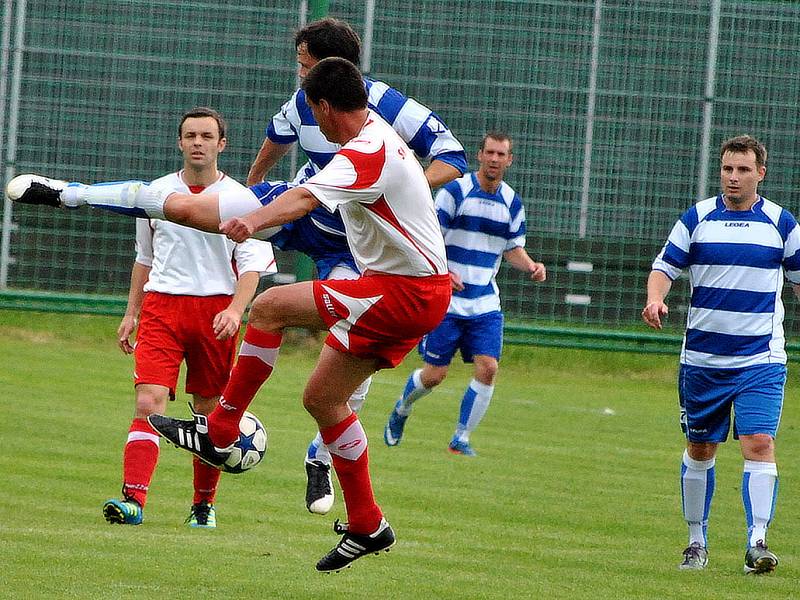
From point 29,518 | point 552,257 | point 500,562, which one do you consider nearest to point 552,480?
point 500,562

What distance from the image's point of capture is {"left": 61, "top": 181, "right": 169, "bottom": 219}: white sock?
544 cm

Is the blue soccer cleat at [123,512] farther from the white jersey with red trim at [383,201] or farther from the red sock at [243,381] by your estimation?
the white jersey with red trim at [383,201]

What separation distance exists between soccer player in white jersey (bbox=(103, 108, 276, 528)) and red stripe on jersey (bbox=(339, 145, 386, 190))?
6.43 feet

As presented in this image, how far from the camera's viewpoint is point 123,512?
23.0 ft

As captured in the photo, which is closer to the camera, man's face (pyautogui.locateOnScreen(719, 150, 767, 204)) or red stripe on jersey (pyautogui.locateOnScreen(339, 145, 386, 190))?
red stripe on jersey (pyautogui.locateOnScreen(339, 145, 386, 190))

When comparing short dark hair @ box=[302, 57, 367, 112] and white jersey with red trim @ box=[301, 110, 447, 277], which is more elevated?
short dark hair @ box=[302, 57, 367, 112]

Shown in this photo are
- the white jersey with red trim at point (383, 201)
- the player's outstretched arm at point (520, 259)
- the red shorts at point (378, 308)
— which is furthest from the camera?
the player's outstretched arm at point (520, 259)

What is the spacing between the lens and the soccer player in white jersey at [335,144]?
21.1 ft

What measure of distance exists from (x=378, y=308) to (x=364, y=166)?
0.63 metres

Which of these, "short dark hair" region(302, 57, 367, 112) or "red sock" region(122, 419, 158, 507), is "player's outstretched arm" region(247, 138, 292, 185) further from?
"short dark hair" region(302, 57, 367, 112)

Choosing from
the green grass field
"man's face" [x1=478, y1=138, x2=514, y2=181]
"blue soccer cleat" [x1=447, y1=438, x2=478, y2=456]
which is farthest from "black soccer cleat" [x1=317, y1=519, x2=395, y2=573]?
"man's face" [x1=478, y1=138, x2=514, y2=181]

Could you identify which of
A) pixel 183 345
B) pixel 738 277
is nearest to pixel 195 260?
pixel 183 345

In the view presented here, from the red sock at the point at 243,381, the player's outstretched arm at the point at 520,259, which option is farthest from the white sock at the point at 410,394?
the red sock at the point at 243,381

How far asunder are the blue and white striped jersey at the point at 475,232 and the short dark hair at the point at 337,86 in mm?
5749
